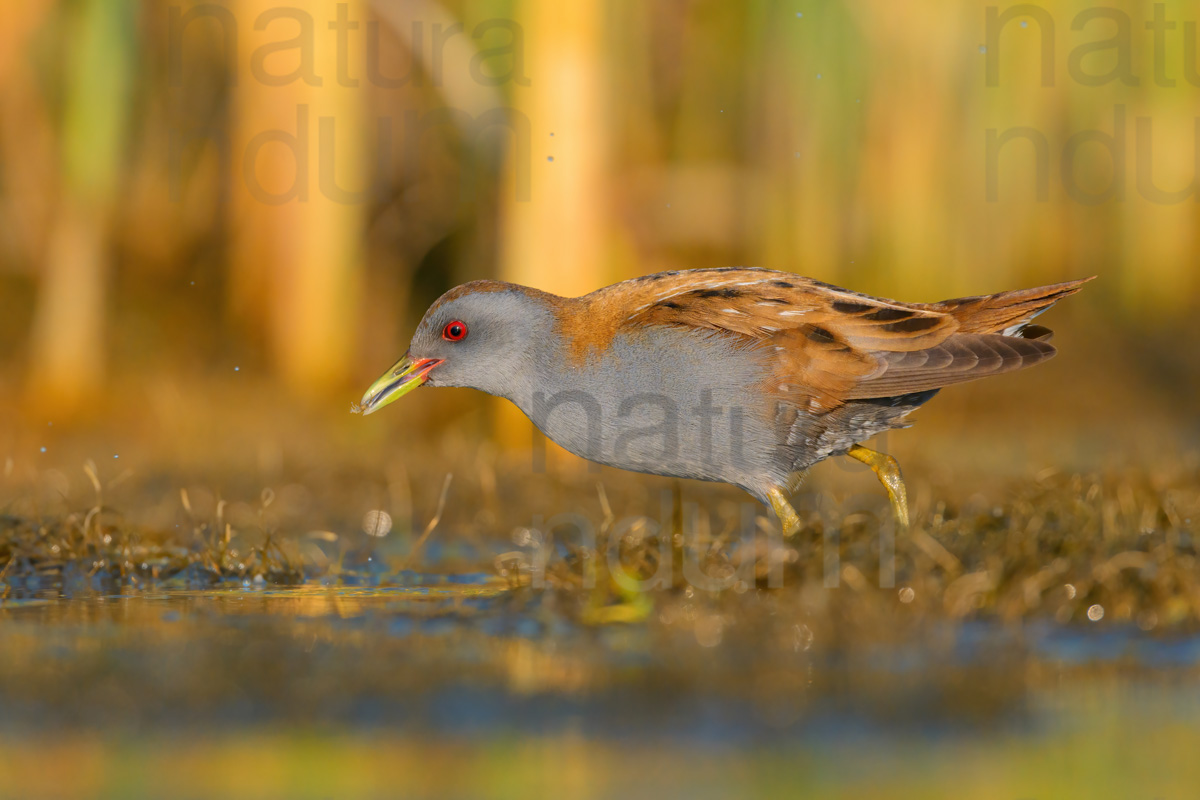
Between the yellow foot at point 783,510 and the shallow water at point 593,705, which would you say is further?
the yellow foot at point 783,510

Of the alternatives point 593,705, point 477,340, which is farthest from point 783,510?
point 593,705

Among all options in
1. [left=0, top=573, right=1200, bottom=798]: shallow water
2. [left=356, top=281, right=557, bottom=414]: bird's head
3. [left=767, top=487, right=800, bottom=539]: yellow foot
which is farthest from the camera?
[left=356, top=281, right=557, bottom=414]: bird's head

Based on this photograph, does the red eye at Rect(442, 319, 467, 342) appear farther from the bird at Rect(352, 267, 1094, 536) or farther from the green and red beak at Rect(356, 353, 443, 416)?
the green and red beak at Rect(356, 353, 443, 416)

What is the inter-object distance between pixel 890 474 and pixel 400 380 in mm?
1886

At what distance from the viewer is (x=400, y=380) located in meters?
5.50

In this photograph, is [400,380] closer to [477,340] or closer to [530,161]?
[477,340]

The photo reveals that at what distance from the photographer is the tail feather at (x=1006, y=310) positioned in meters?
5.37

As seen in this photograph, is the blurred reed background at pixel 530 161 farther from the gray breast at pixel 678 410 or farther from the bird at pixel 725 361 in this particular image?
the gray breast at pixel 678 410

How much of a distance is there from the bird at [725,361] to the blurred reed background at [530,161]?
3726mm

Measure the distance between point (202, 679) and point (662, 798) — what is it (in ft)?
4.64

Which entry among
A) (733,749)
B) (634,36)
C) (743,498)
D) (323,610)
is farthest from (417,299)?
(733,749)

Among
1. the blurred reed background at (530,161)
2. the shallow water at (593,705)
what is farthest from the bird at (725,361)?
the blurred reed background at (530,161)

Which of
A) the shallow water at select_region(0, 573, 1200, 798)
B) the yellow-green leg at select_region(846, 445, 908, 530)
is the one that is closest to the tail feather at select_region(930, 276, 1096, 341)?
the yellow-green leg at select_region(846, 445, 908, 530)

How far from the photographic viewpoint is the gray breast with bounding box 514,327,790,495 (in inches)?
195
